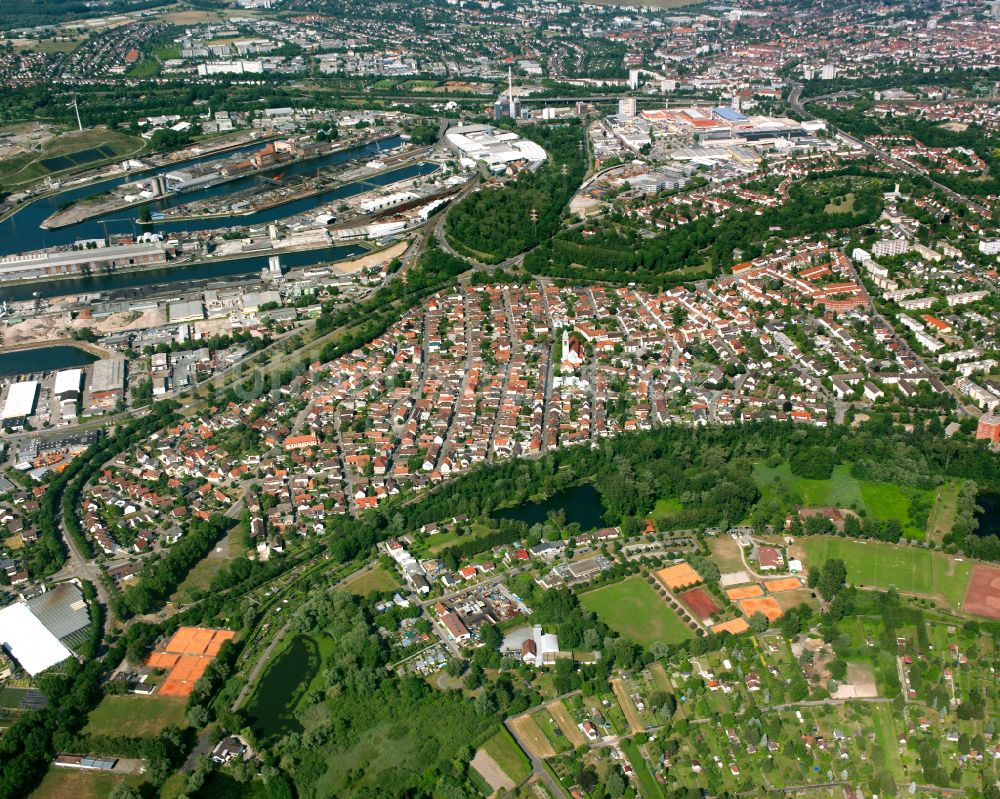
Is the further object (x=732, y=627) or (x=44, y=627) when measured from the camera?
(x=44, y=627)

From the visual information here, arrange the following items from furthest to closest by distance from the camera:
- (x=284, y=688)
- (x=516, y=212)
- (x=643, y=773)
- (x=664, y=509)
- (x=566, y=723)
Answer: (x=516, y=212), (x=664, y=509), (x=284, y=688), (x=566, y=723), (x=643, y=773)

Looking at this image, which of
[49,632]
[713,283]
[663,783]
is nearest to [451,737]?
[663,783]

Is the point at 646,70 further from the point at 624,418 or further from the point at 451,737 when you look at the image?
the point at 451,737

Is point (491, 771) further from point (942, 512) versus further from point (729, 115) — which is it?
point (729, 115)

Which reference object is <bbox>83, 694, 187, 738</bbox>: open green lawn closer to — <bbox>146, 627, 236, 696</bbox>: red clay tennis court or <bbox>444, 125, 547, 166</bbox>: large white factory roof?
<bbox>146, 627, 236, 696</bbox>: red clay tennis court

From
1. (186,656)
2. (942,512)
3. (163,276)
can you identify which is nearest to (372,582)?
(186,656)

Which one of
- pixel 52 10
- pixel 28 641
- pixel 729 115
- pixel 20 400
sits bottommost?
pixel 28 641
